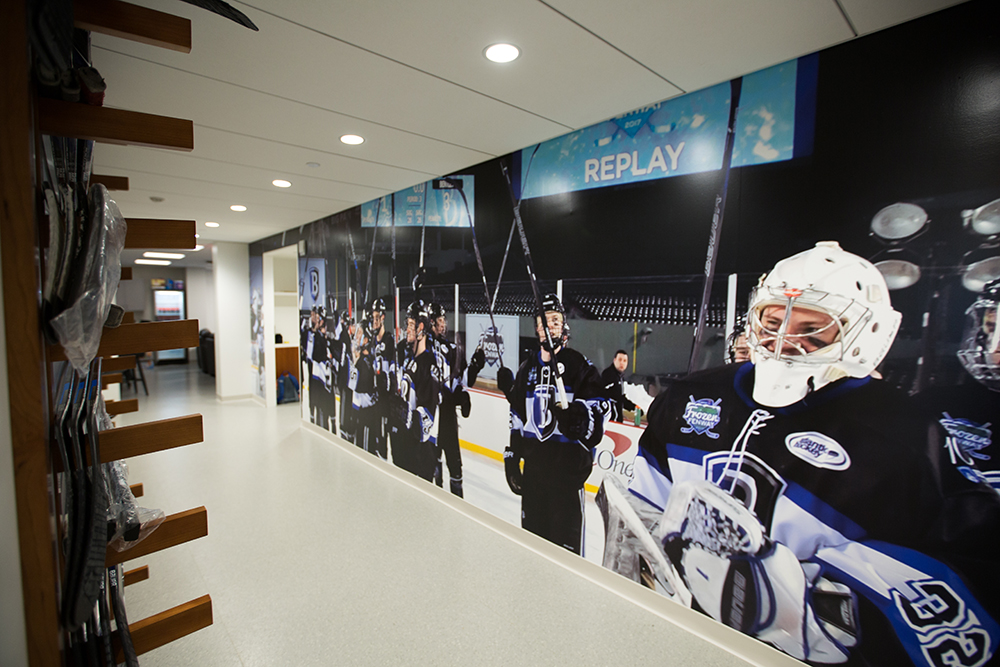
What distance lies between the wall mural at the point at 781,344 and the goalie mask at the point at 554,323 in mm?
14

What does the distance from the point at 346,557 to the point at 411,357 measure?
65.3 inches

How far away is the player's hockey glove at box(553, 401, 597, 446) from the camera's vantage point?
2.73 metres

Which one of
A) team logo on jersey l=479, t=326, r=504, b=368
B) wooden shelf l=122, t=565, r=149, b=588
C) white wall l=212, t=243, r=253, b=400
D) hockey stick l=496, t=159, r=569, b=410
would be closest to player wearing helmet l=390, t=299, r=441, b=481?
team logo on jersey l=479, t=326, r=504, b=368

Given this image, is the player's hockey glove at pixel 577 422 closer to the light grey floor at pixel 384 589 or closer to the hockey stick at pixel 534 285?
the hockey stick at pixel 534 285

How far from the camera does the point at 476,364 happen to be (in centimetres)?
347

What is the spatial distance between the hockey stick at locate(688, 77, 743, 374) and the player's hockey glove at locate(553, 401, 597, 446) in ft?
2.27

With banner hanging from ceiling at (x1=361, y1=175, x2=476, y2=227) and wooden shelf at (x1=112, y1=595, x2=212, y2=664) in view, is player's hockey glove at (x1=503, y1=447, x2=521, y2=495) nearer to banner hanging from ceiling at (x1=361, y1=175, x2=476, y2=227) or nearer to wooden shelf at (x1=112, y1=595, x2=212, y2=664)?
banner hanging from ceiling at (x1=361, y1=175, x2=476, y2=227)

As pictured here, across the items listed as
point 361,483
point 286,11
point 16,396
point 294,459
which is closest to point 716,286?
point 286,11

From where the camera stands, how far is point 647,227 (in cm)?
242

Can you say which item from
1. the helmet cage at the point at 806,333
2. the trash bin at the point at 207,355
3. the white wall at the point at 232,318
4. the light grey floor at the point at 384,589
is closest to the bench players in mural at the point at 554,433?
the light grey floor at the point at 384,589

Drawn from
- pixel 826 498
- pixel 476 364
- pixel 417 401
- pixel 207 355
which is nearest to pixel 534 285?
pixel 476 364

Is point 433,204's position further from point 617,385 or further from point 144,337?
point 144,337

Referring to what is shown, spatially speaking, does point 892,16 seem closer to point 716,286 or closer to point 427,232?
point 716,286

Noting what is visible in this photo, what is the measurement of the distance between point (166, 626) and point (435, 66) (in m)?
2.06
